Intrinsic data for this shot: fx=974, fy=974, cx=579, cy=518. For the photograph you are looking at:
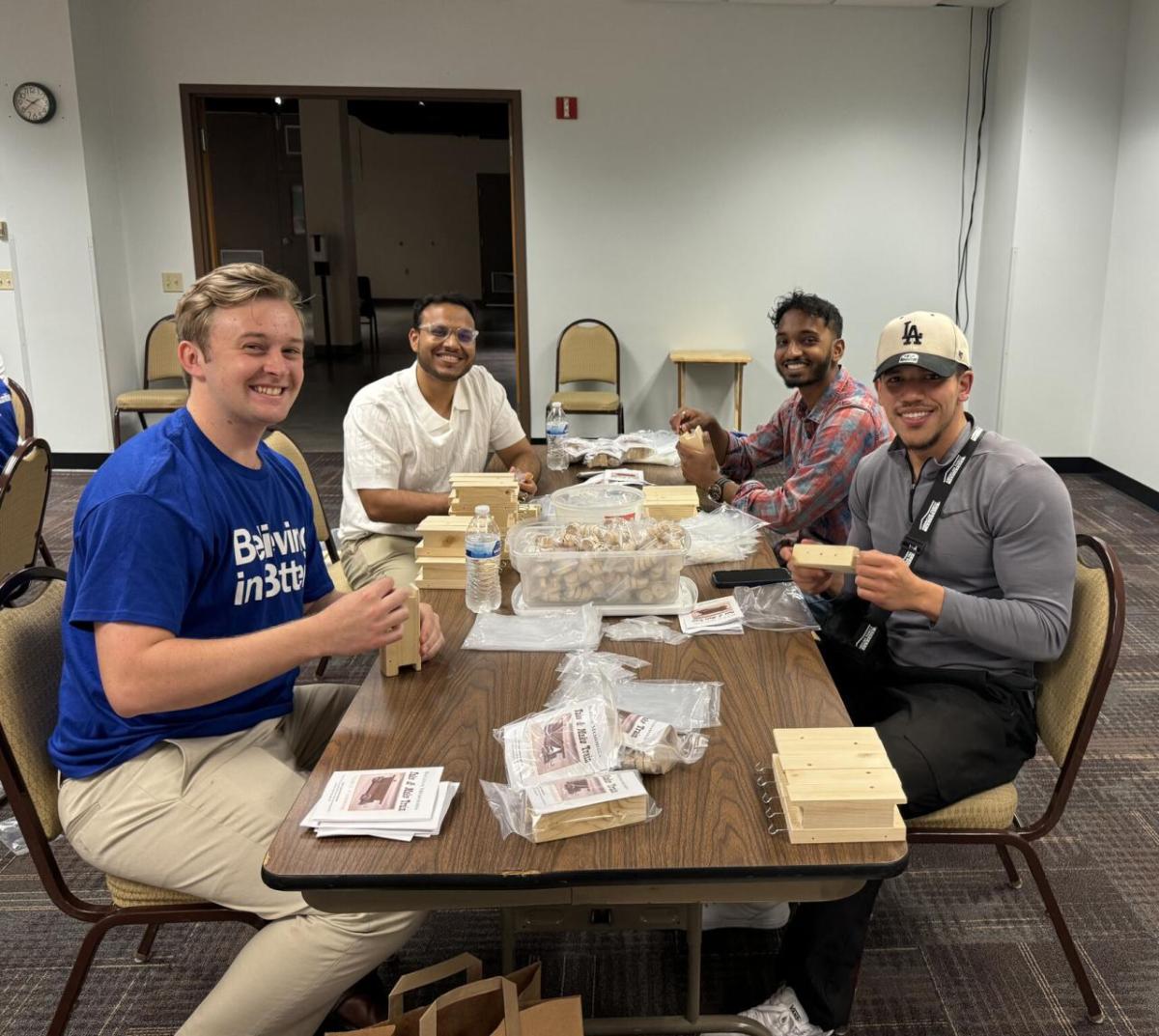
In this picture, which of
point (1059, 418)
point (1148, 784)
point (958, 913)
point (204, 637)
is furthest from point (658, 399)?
point (204, 637)

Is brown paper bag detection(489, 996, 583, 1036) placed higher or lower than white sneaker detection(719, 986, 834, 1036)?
higher

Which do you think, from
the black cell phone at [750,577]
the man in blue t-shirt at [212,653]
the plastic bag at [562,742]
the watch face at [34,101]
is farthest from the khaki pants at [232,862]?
the watch face at [34,101]

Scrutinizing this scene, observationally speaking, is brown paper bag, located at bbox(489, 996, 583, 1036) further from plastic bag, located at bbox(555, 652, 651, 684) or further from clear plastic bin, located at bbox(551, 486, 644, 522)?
clear plastic bin, located at bbox(551, 486, 644, 522)

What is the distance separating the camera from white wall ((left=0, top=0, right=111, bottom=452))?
18.8 feet

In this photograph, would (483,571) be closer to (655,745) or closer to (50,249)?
(655,745)

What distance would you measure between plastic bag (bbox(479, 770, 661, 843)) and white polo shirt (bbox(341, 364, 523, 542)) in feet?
5.05

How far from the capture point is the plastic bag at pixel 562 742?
1294 mm

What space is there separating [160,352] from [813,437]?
16.6 ft

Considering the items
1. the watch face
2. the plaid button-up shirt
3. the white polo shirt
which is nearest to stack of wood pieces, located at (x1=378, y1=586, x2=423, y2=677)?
the white polo shirt

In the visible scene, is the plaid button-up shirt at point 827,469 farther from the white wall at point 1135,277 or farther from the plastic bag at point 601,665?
the white wall at point 1135,277

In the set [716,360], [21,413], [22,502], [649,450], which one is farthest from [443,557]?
[716,360]

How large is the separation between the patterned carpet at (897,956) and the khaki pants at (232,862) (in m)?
0.57

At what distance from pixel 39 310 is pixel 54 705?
5368mm

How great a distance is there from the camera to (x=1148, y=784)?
2658 millimetres
